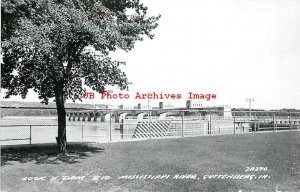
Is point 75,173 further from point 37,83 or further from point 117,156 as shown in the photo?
point 37,83

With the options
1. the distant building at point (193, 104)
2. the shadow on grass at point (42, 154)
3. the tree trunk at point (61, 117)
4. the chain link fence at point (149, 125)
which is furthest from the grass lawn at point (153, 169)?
the distant building at point (193, 104)

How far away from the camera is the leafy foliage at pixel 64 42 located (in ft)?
31.2

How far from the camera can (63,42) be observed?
9.97 metres

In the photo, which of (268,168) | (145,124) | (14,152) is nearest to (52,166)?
(14,152)

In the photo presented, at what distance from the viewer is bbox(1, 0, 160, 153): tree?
31.3ft

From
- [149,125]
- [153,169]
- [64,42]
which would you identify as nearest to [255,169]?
[153,169]

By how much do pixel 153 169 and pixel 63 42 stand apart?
4.32 meters

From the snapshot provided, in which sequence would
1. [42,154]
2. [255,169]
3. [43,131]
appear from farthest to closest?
[43,131]
[42,154]
[255,169]

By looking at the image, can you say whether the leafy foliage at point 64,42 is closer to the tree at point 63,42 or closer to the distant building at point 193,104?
the tree at point 63,42

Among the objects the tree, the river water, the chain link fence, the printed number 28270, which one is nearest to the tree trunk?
the tree

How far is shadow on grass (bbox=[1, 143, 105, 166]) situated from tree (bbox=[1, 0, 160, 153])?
59 cm

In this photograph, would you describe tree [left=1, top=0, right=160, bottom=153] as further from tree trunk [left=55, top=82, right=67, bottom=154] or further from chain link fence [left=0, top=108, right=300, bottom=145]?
chain link fence [left=0, top=108, right=300, bottom=145]

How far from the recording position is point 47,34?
32.0ft

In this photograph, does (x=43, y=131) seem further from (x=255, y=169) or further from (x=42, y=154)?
(x=255, y=169)
